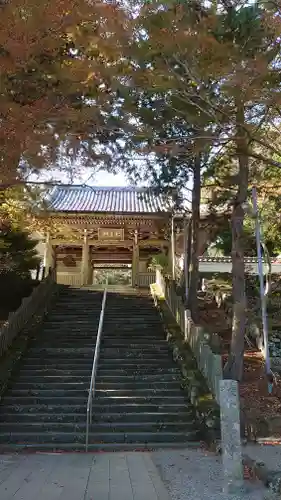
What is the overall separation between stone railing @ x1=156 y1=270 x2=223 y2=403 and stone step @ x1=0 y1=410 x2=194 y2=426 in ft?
2.62

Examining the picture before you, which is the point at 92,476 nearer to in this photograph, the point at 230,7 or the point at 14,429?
the point at 14,429

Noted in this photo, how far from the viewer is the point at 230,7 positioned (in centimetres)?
746

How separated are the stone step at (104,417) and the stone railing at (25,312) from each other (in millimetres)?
2480

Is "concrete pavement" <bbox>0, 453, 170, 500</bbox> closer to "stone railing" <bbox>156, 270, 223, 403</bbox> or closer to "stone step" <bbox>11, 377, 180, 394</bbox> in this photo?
"stone railing" <bbox>156, 270, 223, 403</bbox>

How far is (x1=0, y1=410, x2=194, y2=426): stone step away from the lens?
8.61 metres

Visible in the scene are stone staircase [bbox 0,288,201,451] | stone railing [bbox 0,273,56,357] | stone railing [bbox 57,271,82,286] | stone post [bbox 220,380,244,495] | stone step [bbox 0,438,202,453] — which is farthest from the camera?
stone railing [bbox 57,271,82,286]

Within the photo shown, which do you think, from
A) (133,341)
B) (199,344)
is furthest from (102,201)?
(199,344)

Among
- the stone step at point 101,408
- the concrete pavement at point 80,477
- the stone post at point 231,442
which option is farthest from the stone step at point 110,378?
the stone post at point 231,442

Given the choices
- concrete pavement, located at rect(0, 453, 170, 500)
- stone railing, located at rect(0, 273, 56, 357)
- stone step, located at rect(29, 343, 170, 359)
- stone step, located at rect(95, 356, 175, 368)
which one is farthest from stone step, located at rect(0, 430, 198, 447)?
stone step, located at rect(29, 343, 170, 359)

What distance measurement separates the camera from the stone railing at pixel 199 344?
8.56 m

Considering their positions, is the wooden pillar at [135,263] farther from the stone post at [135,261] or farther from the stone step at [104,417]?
the stone step at [104,417]

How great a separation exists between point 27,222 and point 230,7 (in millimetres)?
8181

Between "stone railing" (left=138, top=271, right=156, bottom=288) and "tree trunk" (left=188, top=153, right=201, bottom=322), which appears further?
"stone railing" (left=138, top=271, right=156, bottom=288)

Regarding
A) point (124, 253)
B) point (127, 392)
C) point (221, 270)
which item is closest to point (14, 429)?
point (127, 392)
